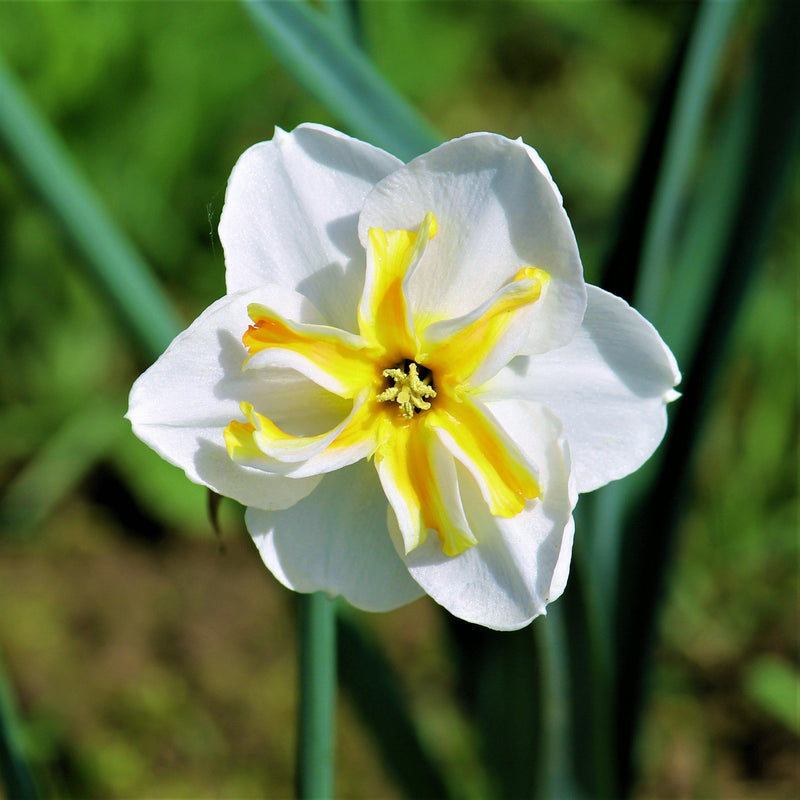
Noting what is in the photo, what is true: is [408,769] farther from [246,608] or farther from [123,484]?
[123,484]

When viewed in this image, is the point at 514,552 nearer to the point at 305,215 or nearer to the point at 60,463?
the point at 305,215

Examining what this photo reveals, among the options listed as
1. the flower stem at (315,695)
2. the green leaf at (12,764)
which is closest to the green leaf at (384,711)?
the flower stem at (315,695)

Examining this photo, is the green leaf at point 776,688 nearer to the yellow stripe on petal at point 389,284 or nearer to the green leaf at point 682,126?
the green leaf at point 682,126

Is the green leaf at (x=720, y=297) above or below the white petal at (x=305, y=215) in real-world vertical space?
below

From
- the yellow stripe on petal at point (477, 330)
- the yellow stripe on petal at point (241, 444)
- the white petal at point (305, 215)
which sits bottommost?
the yellow stripe on petal at point (477, 330)

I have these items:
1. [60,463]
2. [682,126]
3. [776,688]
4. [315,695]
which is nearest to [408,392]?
[315,695]

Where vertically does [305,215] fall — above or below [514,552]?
above

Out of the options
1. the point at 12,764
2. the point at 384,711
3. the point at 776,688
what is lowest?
the point at 776,688
